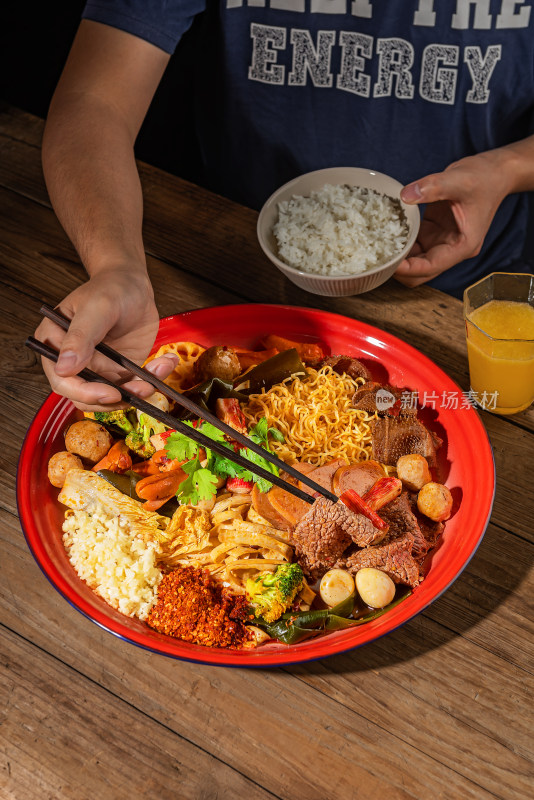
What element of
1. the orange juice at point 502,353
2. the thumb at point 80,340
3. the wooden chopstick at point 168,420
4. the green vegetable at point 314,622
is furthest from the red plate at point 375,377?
the thumb at point 80,340

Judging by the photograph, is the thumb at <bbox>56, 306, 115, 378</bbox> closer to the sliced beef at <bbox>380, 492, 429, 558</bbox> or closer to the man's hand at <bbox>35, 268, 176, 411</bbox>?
the man's hand at <bbox>35, 268, 176, 411</bbox>

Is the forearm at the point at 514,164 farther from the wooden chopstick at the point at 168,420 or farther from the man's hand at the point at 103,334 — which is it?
the wooden chopstick at the point at 168,420

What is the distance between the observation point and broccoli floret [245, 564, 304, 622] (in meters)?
1.71

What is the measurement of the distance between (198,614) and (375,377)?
3.23 feet

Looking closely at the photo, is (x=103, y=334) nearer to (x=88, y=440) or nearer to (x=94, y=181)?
(x=88, y=440)

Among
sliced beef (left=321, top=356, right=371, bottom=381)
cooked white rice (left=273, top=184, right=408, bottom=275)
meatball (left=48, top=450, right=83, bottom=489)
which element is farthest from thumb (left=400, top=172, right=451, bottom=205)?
meatball (left=48, top=450, right=83, bottom=489)

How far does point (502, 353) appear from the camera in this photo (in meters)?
2.07

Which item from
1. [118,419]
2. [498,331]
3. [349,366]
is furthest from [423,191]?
[118,419]

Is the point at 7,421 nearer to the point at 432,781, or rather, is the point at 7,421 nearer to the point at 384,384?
the point at 384,384

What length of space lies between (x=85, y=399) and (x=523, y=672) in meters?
1.28

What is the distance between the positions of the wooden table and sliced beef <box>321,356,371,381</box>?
1.66 feet

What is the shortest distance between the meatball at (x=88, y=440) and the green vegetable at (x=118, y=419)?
0.03m

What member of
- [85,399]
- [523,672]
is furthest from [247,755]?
[85,399]

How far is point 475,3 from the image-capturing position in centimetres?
255
